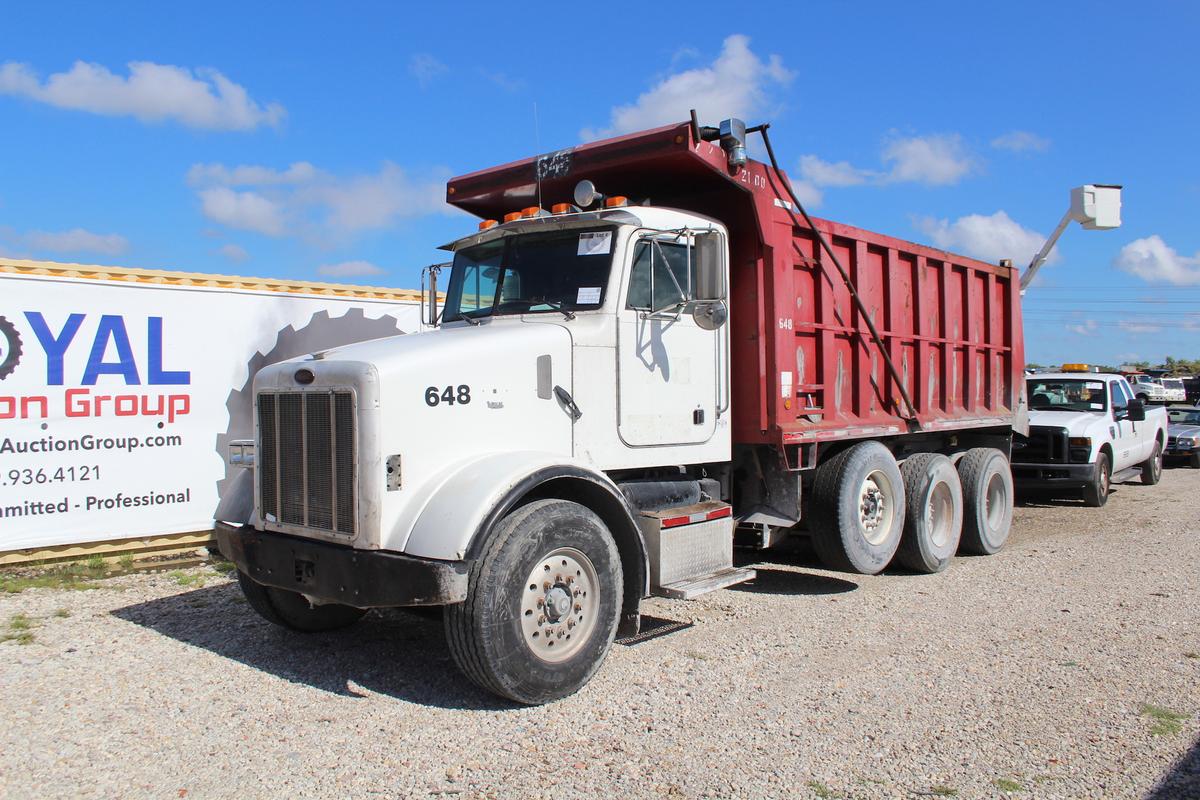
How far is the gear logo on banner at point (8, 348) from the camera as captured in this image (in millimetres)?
7484

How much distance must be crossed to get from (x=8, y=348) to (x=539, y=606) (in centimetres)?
565

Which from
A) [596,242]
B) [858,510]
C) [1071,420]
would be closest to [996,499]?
[858,510]

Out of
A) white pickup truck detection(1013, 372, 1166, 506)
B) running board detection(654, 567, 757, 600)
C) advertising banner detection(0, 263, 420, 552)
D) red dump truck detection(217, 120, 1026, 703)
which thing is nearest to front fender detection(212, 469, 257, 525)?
red dump truck detection(217, 120, 1026, 703)

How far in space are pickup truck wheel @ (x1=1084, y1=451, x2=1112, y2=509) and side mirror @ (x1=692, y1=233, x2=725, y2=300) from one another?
9274 millimetres

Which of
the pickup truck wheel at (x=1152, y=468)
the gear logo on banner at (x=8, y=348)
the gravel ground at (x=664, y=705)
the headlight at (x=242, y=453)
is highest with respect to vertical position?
the gear logo on banner at (x=8, y=348)

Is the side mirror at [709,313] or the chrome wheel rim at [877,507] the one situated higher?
the side mirror at [709,313]

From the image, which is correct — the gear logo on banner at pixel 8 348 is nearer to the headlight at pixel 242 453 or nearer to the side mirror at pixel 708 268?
the headlight at pixel 242 453

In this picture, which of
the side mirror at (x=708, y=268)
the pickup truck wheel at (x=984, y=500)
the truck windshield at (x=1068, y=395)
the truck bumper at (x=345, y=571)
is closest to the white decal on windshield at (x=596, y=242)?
the side mirror at (x=708, y=268)

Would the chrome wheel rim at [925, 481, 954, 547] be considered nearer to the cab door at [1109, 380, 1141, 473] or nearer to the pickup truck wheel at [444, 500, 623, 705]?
the pickup truck wheel at [444, 500, 623, 705]

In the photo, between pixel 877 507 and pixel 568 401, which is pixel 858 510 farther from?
pixel 568 401

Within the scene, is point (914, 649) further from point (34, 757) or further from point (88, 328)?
point (88, 328)

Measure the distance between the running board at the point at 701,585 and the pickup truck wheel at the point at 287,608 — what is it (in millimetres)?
1882

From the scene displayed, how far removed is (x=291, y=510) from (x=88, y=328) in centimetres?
431

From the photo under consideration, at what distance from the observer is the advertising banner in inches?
298
